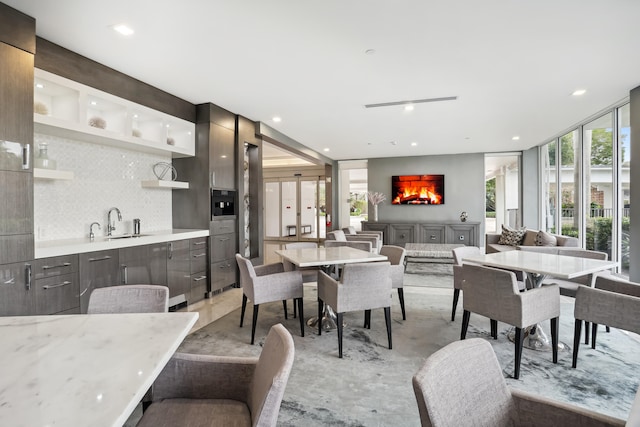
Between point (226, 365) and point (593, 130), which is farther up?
point (593, 130)

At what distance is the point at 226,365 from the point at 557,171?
25.3 feet

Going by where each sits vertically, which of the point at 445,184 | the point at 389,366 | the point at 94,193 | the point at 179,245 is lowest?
the point at 389,366

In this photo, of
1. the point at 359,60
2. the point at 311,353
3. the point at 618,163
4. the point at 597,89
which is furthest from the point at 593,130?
the point at 311,353

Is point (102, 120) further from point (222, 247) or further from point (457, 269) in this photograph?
point (457, 269)

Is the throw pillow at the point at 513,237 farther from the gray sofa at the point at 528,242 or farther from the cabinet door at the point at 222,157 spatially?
the cabinet door at the point at 222,157

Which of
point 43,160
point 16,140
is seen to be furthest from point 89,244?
point 16,140

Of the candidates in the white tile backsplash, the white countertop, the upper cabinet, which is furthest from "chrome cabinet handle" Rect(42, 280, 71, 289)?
the upper cabinet

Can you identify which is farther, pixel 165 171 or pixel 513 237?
pixel 513 237

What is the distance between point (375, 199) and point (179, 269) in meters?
6.31

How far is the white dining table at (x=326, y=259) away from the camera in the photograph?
304 centimetres

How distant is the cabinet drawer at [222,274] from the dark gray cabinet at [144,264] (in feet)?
2.74

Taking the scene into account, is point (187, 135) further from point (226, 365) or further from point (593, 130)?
point (593, 130)

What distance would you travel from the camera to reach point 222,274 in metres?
4.62

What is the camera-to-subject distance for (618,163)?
448cm
